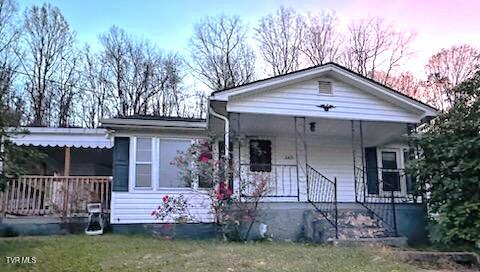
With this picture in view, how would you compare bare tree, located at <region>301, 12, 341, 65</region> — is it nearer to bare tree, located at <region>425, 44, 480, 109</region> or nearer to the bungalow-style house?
bare tree, located at <region>425, 44, 480, 109</region>

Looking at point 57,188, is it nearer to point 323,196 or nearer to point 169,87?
point 323,196

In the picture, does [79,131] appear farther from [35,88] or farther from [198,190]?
[35,88]

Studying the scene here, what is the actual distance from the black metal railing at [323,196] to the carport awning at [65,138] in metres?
6.44

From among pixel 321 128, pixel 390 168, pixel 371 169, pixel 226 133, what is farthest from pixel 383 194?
pixel 226 133

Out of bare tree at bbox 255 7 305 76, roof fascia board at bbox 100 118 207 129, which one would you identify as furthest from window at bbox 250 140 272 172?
Result: bare tree at bbox 255 7 305 76

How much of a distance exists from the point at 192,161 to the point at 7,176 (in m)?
4.06

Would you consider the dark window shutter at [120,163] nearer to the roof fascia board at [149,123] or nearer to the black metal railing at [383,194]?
the roof fascia board at [149,123]

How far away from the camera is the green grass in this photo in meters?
6.08

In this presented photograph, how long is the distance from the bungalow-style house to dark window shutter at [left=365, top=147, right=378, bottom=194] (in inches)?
20.1

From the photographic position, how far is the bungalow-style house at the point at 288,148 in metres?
10.2

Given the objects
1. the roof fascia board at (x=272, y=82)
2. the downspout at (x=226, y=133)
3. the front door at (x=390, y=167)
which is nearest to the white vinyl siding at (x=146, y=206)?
the downspout at (x=226, y=133)

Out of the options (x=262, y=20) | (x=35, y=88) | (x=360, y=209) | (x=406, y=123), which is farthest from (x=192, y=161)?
(x=262, y=20)

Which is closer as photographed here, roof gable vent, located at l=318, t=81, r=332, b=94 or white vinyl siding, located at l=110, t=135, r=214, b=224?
roof gable vent, located at l=318, t=81, r=332, b=94

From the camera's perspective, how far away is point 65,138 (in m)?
13.2
